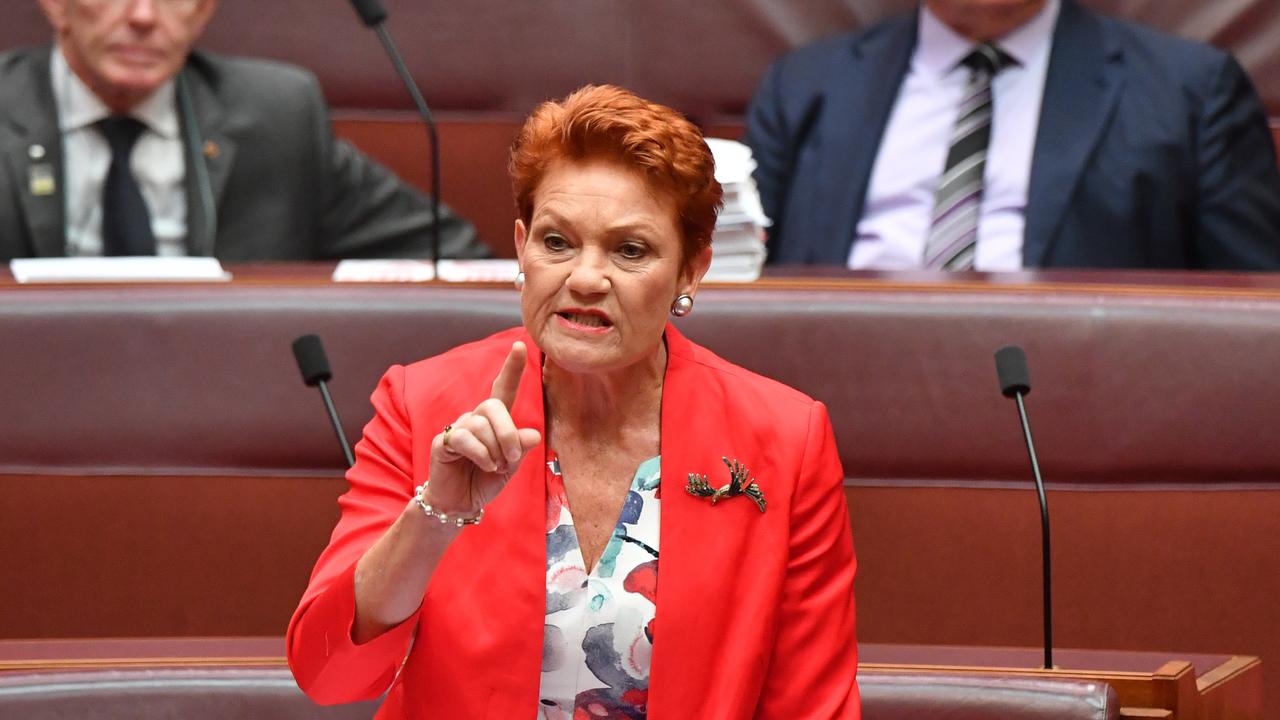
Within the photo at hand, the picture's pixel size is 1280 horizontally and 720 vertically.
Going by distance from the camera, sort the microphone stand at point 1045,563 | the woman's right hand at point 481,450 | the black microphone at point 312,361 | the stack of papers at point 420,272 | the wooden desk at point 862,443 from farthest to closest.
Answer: the stack of papers at point 420,272 → the wooden desk at point 862,443 → the black microphone at point 312,361 → the microphone stand at point 1045,563 → the woman's right hand at point 481,450

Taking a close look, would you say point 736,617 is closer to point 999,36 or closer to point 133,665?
point 133,665

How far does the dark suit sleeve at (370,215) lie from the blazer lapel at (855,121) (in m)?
0.50

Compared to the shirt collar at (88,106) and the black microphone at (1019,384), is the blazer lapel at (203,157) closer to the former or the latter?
the shirt collar at (88,106)

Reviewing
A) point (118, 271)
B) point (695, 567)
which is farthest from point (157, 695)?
point (118, 271)

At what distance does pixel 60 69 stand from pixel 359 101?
23.1 inches

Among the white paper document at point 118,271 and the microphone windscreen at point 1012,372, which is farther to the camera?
the white paper document at point 118,271

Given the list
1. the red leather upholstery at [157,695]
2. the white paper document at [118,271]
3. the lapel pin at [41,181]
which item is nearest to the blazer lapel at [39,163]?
the lapel pin at [41,181]

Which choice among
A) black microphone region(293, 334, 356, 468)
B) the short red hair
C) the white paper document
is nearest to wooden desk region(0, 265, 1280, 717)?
the white paper document

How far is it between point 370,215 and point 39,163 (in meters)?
0.47

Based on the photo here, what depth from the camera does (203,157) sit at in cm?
245

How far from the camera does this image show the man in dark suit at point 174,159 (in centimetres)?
236

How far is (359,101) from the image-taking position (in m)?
2.91

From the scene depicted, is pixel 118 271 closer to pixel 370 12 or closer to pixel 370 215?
pixel 370 12

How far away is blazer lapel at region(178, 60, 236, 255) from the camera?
2412 mm
